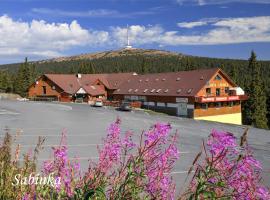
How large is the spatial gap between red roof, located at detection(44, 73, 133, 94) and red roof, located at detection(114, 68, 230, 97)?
5.22m

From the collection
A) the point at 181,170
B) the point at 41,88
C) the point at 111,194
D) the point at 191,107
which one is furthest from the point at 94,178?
the point at 41,88

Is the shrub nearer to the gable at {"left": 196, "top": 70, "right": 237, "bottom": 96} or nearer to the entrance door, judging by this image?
the entrance door

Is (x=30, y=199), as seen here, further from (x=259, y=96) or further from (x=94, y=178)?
(x=259, y=96)

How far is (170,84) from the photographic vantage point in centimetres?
6762

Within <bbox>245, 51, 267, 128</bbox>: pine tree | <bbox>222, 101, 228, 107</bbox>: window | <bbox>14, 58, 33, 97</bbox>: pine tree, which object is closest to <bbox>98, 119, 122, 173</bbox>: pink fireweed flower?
<bbox>222, 101, 228, 107</bbox>: window

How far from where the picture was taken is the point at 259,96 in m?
72.4

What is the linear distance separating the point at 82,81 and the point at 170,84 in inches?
946

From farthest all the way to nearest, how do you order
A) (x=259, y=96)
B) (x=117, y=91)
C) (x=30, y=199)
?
(x=117, y=91)
(x=259, y=96)
(x=30, y=199)

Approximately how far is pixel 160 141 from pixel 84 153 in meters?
19.5

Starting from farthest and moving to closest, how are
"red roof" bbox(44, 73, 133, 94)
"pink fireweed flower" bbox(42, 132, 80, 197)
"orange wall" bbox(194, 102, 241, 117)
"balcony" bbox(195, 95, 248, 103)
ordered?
"red roof" bbox(44, 73, 133, 94), "orange wall" bbox(194, 102, 241, 117), "balcony" bbox(195, 95, 248, 103), "pink fireweed flower" bbox(42, 132, 80, 197)

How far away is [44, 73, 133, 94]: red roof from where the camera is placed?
262 ft

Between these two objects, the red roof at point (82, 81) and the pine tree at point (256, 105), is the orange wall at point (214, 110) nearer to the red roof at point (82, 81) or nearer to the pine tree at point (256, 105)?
the pine tree at point (256, 105)

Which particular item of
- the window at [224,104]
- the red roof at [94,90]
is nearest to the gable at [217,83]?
the window at [224,104]

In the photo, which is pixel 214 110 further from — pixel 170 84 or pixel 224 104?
pixel 170 84
